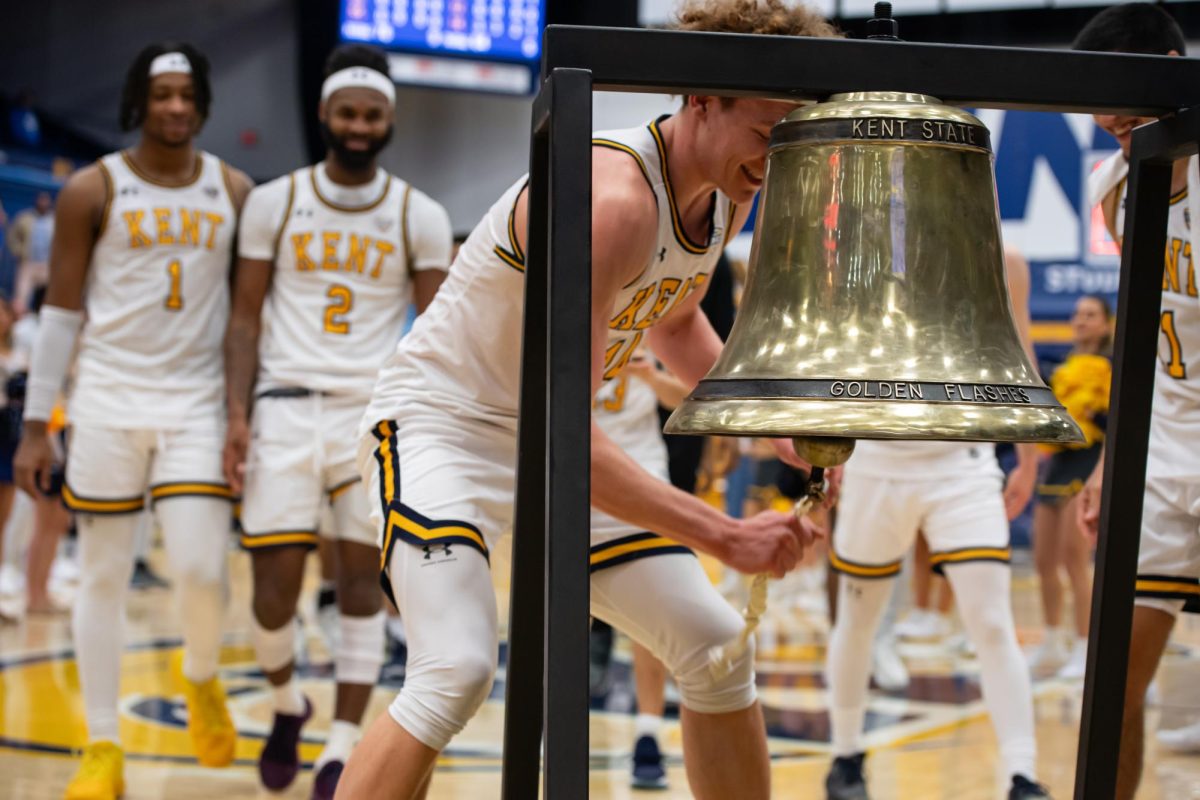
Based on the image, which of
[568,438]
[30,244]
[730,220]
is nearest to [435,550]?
[568,438]

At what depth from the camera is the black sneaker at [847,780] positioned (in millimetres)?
4703

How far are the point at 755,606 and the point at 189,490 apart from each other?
8.95 ft

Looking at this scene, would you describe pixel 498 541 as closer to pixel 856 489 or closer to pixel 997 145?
pixel 856 489

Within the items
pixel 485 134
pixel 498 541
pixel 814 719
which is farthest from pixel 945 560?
pixel 485 134

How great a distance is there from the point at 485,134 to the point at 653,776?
1281 cm

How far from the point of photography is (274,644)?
15.9 ft

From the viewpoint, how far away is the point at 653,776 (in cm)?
500

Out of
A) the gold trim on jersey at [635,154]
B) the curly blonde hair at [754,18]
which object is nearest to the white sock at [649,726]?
the gold trim on jersey at [635,154]

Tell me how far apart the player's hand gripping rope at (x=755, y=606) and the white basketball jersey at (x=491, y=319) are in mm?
576

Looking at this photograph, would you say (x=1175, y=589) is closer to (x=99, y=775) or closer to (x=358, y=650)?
(x=358, y=650)

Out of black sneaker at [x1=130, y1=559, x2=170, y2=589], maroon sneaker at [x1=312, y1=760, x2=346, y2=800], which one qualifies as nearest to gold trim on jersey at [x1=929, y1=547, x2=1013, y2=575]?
maroon sneaker at [x1=312, y1=760, x2=346, y2=800]

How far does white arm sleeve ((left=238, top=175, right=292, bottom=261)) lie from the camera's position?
16.3 feet

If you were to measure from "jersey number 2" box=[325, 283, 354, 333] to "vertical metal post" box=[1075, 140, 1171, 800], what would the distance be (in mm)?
3006

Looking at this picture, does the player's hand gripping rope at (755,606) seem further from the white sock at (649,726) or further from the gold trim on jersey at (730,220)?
the white sock at (649,726)
